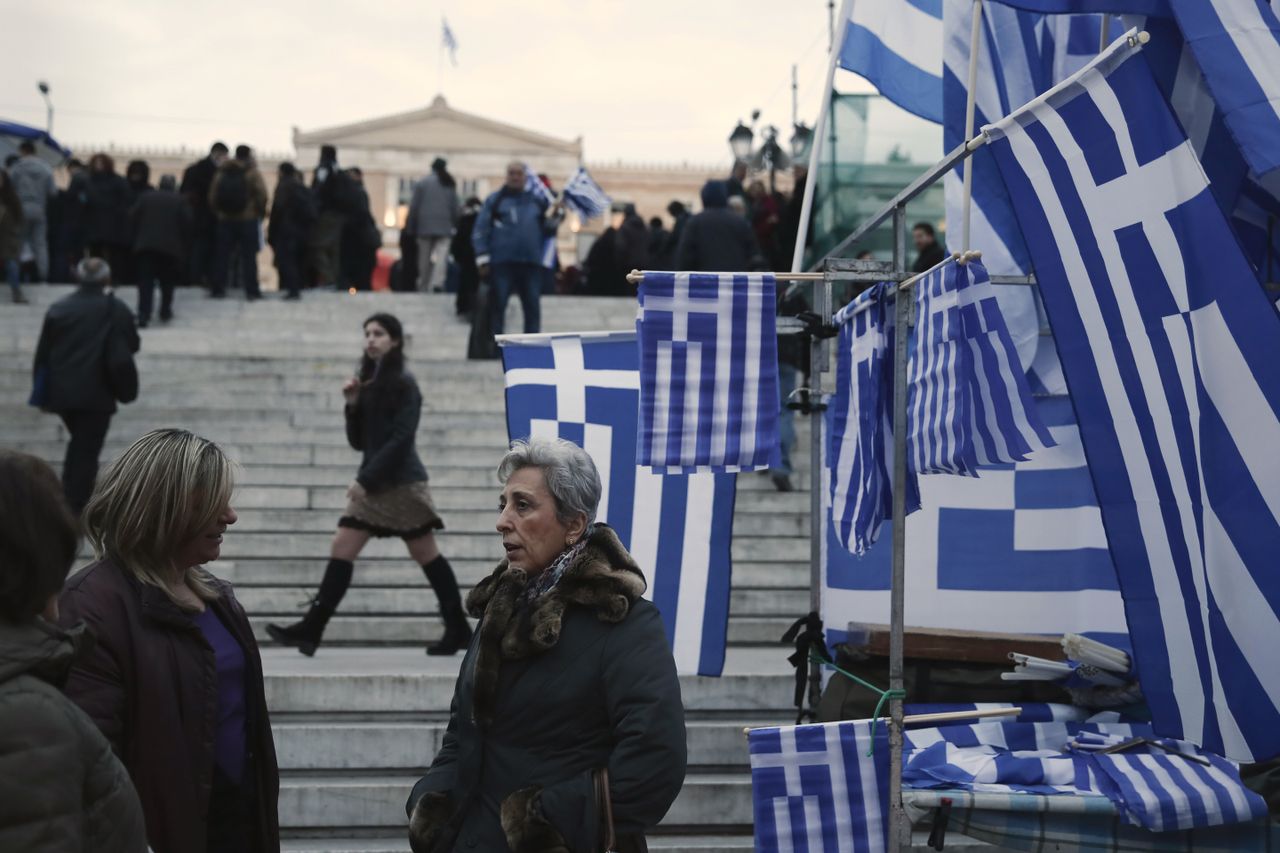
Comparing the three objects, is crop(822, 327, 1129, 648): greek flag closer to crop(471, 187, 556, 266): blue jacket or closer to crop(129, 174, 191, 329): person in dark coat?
crop(471, 187, 556, 266): blue jacket

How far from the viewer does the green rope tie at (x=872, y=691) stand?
4.61 metres

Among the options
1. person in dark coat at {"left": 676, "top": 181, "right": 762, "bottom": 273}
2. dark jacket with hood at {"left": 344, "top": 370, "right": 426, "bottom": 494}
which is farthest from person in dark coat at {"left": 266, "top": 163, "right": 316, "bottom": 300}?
dark jacket with hood at {"left": 344, "top": 370, "right": 426, "bottom": 494}

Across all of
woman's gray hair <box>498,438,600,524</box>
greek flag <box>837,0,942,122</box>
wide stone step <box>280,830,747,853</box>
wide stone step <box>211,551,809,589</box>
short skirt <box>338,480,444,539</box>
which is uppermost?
greek flag <box>837,0,942,122</box>

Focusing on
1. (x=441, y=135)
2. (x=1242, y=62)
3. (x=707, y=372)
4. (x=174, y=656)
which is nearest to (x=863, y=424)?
(x=707, y=372)

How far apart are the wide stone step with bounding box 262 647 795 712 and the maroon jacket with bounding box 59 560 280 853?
121 inches

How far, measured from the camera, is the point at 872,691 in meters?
5.39

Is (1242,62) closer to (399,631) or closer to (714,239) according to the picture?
(399,631)

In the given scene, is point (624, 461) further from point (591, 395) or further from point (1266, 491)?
point (1266, 491)

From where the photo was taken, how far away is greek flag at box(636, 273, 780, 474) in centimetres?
485

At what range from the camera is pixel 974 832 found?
4.80 meters

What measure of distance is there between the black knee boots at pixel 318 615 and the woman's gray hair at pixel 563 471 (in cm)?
389

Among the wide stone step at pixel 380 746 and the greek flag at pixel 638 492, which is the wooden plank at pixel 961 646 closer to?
the greek flag at pixel 638 492

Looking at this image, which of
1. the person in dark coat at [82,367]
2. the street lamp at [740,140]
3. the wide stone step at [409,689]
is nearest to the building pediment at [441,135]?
the street lamp at [740,140]

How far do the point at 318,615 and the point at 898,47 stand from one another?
12.6 feet
